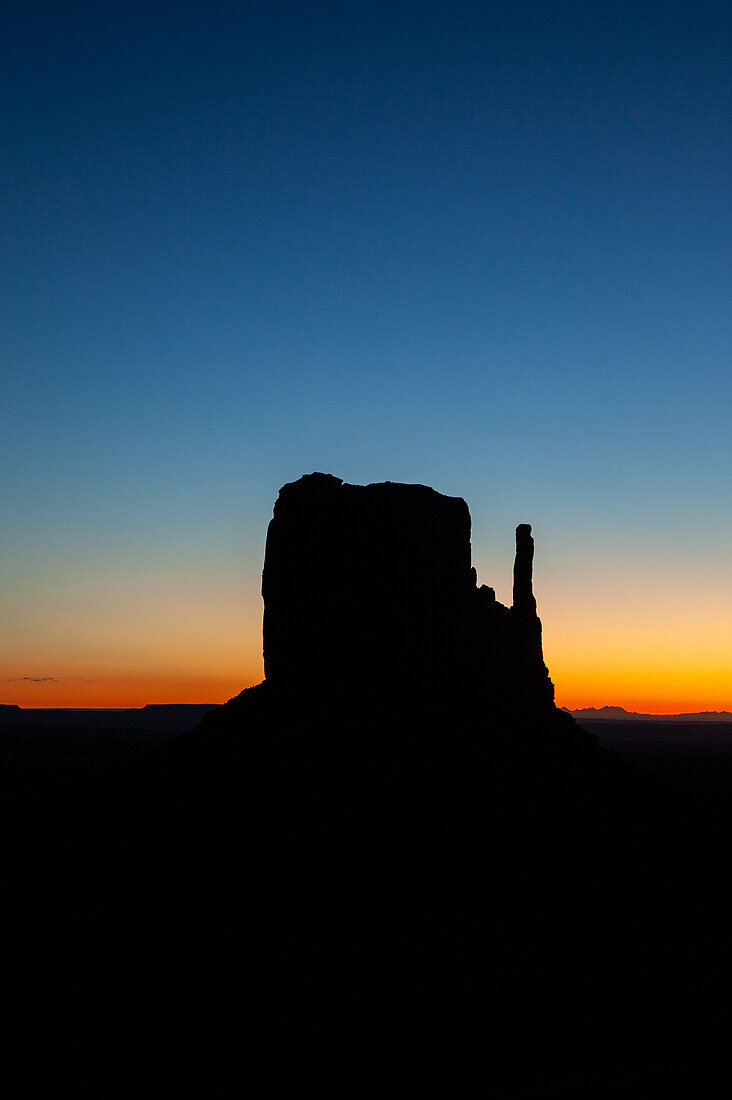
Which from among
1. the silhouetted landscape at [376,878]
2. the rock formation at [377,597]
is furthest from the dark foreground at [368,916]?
the rock formation at [377,597]

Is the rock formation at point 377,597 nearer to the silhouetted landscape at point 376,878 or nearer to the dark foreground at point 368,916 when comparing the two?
the silhouetted landscape at point 376,878

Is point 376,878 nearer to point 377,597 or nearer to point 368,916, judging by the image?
point 368,916

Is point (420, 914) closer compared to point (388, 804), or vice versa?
point (420, 914)

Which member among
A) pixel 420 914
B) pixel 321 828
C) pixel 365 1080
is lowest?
pixel 365 1080

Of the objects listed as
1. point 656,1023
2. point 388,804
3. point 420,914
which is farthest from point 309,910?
point 656,1023

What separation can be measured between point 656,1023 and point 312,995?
12564 millimetres

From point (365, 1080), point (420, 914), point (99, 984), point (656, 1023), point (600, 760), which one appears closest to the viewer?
point (365, 1080)

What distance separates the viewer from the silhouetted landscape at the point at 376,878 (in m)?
27.4

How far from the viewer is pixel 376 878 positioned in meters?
38.7

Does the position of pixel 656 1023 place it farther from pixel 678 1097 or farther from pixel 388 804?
pixel 388 804

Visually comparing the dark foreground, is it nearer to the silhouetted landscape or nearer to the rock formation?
the silhouetted landscape

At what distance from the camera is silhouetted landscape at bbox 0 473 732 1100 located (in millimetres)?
27391

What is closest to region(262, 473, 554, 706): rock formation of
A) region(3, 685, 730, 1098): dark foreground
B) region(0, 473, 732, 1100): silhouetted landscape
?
region(0, 473, 732, 1100): silhouetted landscape

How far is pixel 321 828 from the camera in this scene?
41.7m
